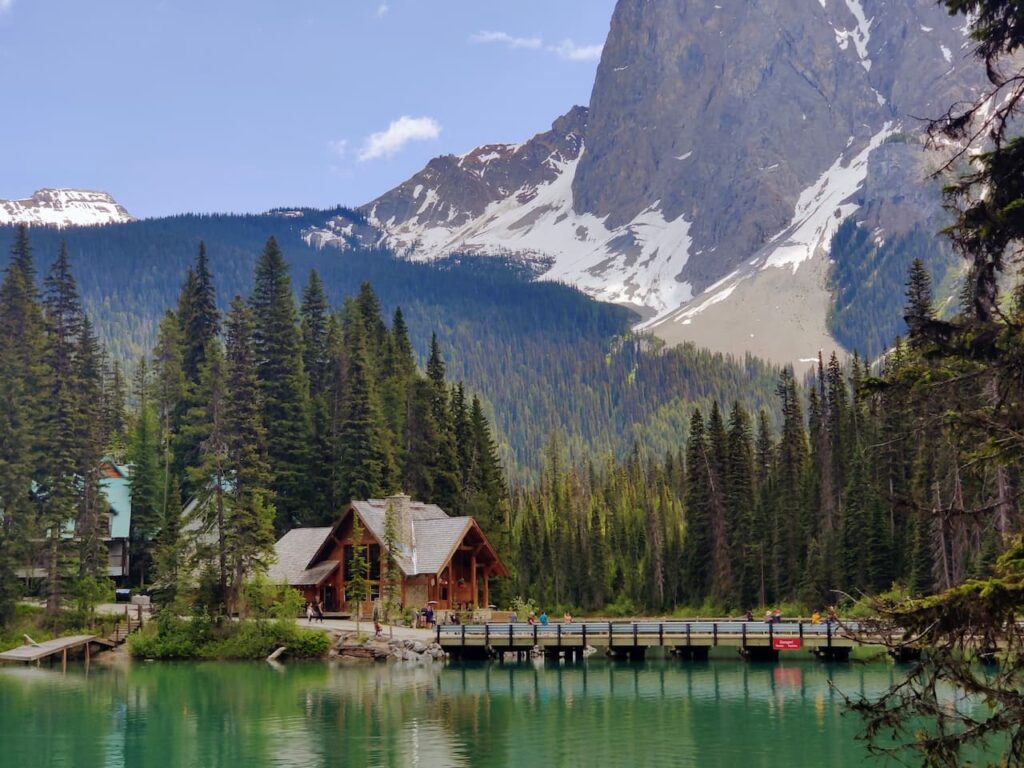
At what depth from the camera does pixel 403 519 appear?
2741 inches

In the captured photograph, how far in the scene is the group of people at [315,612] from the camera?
218 ft

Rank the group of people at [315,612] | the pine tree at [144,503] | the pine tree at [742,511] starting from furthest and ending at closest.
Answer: the pine tree at [742,511], the pine tree at [144,503], the group of people at [315,612]

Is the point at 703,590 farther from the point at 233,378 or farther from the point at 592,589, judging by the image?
the point at 233,378

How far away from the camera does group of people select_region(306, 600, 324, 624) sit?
66431 millimetres

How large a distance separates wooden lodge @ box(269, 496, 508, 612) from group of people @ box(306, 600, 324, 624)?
2.39ft

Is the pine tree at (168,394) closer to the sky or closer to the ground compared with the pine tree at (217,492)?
closer to the sky

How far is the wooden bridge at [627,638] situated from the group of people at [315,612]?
8.24 meters

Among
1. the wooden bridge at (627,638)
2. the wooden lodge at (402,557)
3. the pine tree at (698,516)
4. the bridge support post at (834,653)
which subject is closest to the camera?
the bridge support post at (834,653)

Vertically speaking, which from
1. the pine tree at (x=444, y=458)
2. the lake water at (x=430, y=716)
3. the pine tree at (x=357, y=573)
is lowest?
the lake water at (x=430, y=716)

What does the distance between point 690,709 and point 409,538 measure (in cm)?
3032

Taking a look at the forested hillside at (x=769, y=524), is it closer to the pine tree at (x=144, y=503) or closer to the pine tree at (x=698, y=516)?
the pine tree at (x=698, y=516)

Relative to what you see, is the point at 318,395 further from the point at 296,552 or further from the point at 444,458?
the point at 296,552

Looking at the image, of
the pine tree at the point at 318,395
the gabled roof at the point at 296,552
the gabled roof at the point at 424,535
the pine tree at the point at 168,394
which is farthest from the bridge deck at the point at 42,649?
the pine tree at the point at 318,395

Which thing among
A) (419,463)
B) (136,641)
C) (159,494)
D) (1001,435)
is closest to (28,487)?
(136,641)
